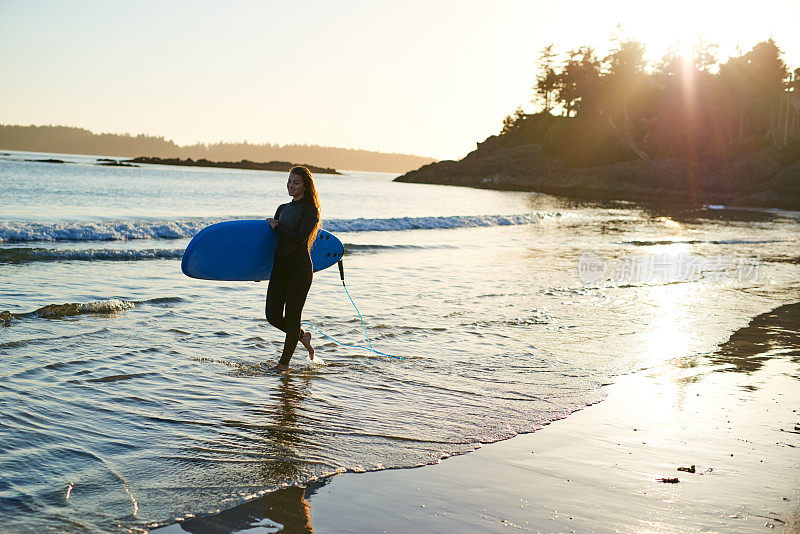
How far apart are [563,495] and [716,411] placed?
242 centimetres

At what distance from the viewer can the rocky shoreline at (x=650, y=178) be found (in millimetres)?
65188

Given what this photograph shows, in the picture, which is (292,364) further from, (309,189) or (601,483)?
(601,483)

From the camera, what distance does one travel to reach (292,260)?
6.34 m

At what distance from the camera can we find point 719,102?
288ft

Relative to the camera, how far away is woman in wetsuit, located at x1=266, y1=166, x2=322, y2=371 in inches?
243

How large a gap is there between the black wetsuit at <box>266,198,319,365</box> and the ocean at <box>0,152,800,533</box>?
1.58 ft

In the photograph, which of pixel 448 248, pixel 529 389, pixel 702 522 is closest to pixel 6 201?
pixel 448 248

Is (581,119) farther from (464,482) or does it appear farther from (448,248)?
(464,482)

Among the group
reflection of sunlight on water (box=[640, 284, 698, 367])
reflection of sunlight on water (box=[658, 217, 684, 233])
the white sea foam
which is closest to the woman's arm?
reflection of sunlight on water (box=[640, 284, 698, 367])

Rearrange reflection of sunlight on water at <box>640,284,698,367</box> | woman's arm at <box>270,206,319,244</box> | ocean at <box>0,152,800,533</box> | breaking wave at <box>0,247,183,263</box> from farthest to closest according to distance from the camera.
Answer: breaking wave at <box>0,247,183,263</box>, reflection of sunlight on water at <box>640,284,698,367</box>, woman's arm at <box>270,206,319,244</box>, ocean at <box>0,152,800,533</box>

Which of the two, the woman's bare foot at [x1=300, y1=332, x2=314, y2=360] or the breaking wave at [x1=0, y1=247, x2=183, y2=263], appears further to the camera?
the breaking wave at [x1=0, y1=247, x2=183, y2=263]
